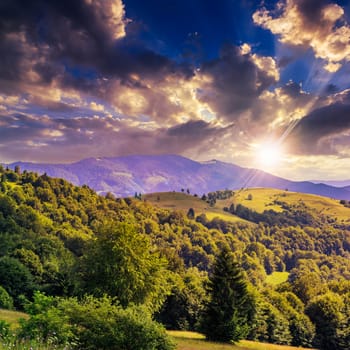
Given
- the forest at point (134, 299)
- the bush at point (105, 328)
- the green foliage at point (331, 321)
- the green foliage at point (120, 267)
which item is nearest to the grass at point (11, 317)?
the forest at point (134, 299)

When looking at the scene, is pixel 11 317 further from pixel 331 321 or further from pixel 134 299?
pixel 331 321

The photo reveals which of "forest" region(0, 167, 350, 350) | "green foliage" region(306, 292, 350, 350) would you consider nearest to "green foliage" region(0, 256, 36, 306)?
"forest" region(0, 167, 350, 350)

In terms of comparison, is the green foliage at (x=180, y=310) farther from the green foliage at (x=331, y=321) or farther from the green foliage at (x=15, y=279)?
the green foliage at (x=331, y=321)

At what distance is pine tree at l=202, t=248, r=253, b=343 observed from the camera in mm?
42844

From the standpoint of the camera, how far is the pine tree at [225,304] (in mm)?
42844

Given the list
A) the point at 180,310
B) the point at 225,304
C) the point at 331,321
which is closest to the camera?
the point at 225,304

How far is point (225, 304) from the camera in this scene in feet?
144

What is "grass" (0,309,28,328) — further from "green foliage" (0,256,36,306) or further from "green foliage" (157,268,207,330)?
"green foliage" (157,268,207,330)

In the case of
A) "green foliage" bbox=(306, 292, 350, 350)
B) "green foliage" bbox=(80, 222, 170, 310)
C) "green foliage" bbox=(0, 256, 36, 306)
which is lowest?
"green foliage" bbox=(306, 292, 350, 350)

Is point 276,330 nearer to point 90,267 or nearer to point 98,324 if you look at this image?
point 90,267

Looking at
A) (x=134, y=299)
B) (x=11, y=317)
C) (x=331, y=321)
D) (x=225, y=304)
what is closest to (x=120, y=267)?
(x=134, y=299)

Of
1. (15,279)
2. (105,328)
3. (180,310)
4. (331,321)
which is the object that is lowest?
(331,321)

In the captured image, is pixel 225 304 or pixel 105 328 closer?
pixel 105 328

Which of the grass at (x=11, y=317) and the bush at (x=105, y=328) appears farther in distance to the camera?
the grass at (x=11, y=317)
